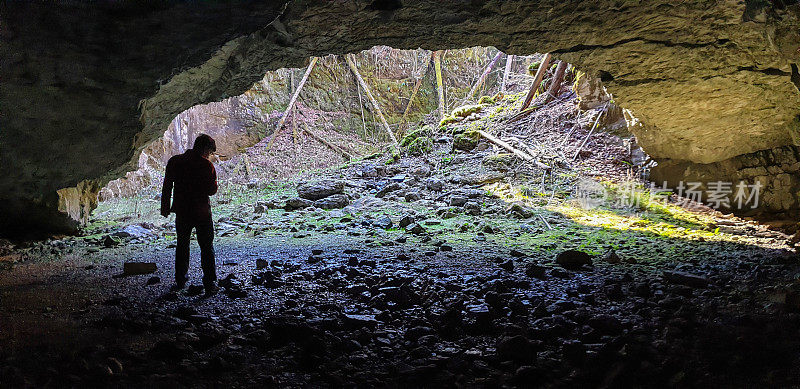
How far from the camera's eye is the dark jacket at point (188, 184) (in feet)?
11.2

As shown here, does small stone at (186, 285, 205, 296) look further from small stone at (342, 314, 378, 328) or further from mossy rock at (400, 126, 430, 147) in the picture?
mossy rock at (400, 126, 430, 147)

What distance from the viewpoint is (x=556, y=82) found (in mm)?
10586

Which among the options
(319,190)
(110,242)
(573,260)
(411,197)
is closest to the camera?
(573,260)

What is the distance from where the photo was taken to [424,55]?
15.9m

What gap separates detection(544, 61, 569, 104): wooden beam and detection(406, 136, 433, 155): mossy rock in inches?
123

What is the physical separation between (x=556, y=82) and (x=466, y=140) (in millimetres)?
2701

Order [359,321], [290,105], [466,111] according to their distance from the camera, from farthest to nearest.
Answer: [290,105] → [466,111] → [359,321]

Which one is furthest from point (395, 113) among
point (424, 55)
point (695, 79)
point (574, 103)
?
point (695, 79)

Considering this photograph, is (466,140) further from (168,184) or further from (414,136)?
(168,184)

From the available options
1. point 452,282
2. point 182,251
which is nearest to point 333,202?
point 182,251

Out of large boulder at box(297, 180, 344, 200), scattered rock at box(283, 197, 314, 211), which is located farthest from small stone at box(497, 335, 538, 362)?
large boulder at box(297, 180, 344, 200)

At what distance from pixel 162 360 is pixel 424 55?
1514 centimetres

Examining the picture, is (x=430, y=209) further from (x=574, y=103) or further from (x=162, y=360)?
(x=162, y=360)

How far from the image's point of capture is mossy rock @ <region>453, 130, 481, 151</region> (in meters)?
→ 10.4
